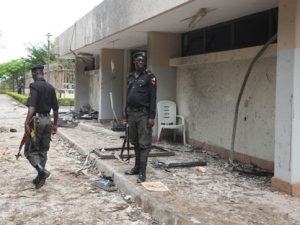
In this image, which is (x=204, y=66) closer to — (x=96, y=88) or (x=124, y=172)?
(x=124, y=172)

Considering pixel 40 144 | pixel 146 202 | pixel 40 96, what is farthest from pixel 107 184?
pixel 40 96

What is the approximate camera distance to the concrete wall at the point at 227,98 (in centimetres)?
650

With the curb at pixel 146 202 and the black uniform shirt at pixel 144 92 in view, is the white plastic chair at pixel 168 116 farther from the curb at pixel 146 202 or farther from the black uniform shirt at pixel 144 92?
the black uniform shirt at pixel 144 92

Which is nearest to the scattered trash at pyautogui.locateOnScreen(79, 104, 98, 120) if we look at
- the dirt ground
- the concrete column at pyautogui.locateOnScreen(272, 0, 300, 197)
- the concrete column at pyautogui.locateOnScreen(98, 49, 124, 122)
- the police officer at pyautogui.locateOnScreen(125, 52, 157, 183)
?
the concrete column at pyautogui.locateOnScreen(98, 49, 124, 122)

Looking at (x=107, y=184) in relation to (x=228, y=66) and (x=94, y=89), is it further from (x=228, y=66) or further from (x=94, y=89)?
(x=94, y=89)

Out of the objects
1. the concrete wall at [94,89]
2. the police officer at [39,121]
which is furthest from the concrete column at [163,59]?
the concrete wall at [94,89]

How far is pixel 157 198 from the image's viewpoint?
190 inches

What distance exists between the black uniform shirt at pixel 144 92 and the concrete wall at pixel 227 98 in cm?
205

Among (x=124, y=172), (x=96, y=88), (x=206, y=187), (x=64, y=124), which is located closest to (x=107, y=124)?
(x=64, y=124)

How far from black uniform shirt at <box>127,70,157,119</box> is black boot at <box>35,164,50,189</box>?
1.70 m

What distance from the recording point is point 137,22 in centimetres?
777

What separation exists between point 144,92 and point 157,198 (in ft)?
5.36

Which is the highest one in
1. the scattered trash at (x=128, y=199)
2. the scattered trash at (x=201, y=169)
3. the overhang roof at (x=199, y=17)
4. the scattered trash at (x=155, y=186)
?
the overhang roof at (x=199, y=17)

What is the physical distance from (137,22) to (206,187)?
392 centimetres
